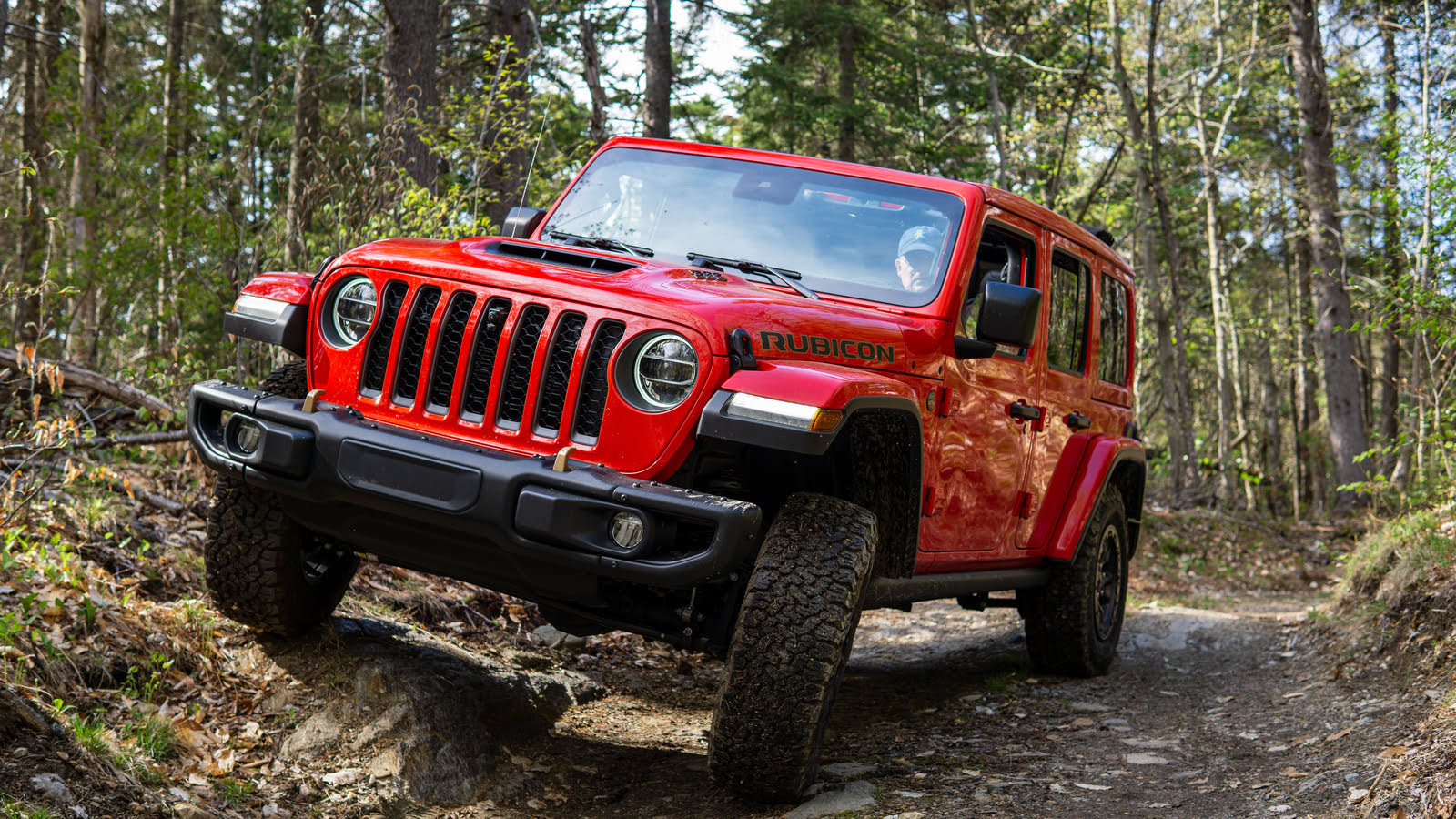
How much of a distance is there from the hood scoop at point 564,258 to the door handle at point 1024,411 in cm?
201

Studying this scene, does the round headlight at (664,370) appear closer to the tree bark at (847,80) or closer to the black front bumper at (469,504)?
the black front bumper at (469,504)

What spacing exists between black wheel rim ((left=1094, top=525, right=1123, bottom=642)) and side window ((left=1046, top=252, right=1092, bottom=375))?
108 cm

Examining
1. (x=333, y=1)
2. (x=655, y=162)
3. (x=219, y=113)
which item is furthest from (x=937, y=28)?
(x=655, y=162)

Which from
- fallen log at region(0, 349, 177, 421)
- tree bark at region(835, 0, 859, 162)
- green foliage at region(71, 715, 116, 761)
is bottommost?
green foliage at region(71, 715, 116, 761)

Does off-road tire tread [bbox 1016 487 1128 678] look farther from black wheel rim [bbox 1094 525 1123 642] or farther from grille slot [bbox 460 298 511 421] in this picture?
grille slot [bbox 460 298 511 421]

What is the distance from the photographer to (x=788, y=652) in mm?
3082

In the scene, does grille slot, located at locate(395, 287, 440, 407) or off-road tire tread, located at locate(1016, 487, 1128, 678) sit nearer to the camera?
grille slot, located at locate(395, 287, 440, 407)

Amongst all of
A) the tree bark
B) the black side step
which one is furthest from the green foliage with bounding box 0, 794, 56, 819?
the tree bark

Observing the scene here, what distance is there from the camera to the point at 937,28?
18.5 meters

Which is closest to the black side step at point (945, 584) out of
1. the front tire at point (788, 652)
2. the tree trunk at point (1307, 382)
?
the front tire at point (788, 652)

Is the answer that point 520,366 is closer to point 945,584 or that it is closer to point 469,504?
point 469,504

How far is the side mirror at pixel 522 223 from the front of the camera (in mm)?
4734

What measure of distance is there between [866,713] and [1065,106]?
14.0 m

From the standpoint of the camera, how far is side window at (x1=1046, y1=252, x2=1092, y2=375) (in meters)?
5.19
